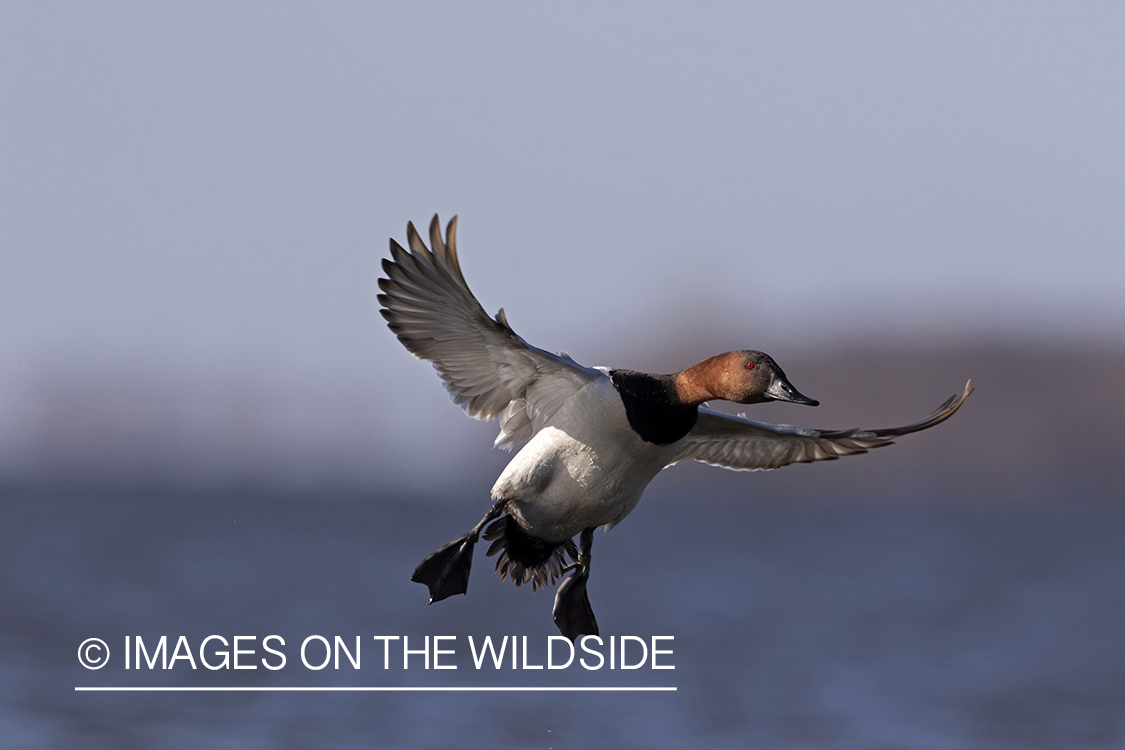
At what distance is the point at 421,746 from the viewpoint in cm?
1517

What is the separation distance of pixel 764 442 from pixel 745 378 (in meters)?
1.69

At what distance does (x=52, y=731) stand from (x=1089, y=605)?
81.6ft

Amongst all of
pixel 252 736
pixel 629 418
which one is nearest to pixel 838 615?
pixel 252 736

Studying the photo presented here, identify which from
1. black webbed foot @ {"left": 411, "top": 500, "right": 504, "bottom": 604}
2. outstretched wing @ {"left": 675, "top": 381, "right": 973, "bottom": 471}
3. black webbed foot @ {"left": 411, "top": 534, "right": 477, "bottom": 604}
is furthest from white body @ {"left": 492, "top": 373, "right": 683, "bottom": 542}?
outstretched wing @ {"left": 675, "top": 381, "right": 973, "bottom": 471}

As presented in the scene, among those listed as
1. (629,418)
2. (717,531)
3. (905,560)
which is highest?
(717,531)

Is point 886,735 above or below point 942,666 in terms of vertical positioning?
below

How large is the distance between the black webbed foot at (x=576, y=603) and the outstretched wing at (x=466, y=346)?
938mm

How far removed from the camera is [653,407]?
6652 millimetres

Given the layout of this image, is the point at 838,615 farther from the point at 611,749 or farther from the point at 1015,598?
the point at 611,749

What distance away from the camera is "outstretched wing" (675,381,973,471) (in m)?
7.43

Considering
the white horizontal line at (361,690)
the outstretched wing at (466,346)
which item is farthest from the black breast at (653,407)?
the white horizontal line at (361,690)

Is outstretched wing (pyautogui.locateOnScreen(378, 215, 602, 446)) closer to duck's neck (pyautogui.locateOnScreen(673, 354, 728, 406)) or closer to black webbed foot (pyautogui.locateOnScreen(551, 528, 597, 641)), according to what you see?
duck's neck (pyautogui.locateOnScreen(673, 354, 728, 406))

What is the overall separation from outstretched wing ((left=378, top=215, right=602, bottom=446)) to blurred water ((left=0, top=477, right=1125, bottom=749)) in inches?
368

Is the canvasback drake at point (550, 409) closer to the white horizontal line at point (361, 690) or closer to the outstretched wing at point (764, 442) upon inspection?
the outstretched wing at point (764, 442)
